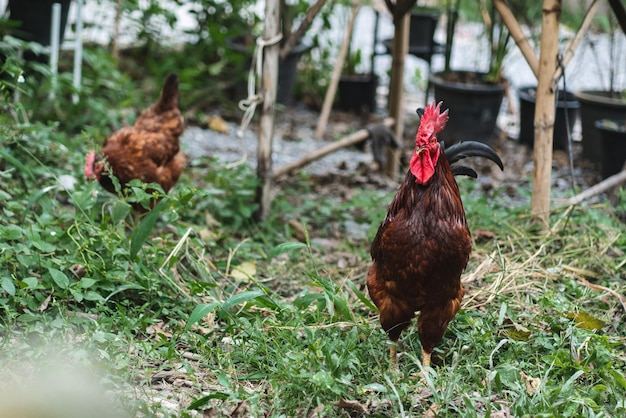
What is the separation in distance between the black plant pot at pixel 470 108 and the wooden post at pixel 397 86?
0.88m

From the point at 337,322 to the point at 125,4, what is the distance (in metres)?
5.50

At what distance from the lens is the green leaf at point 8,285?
10.5ft

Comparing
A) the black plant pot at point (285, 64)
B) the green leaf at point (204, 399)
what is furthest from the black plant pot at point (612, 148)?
the green leaf at point (204, 399)

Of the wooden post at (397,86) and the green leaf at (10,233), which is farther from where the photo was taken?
the wooden post at (397,86)

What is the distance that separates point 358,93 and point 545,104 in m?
4.01

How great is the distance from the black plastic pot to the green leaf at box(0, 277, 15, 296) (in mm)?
3322

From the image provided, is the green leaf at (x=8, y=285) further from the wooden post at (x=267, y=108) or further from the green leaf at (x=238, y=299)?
the wooden post at (x=267, y=108)

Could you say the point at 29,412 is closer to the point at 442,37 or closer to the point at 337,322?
the point at 337,322

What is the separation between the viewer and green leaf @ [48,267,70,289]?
3369mm

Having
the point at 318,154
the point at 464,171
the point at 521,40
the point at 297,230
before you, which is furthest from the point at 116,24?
the point at 464,171

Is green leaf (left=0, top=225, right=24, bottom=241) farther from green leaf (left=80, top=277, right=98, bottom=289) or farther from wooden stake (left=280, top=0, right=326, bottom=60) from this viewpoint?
wooden stake (left=280, top=0, right=326, bottom=60)

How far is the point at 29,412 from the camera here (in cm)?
136

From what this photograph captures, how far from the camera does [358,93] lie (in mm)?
8445

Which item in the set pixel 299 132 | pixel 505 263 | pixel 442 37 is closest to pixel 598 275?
pixel 505 263
